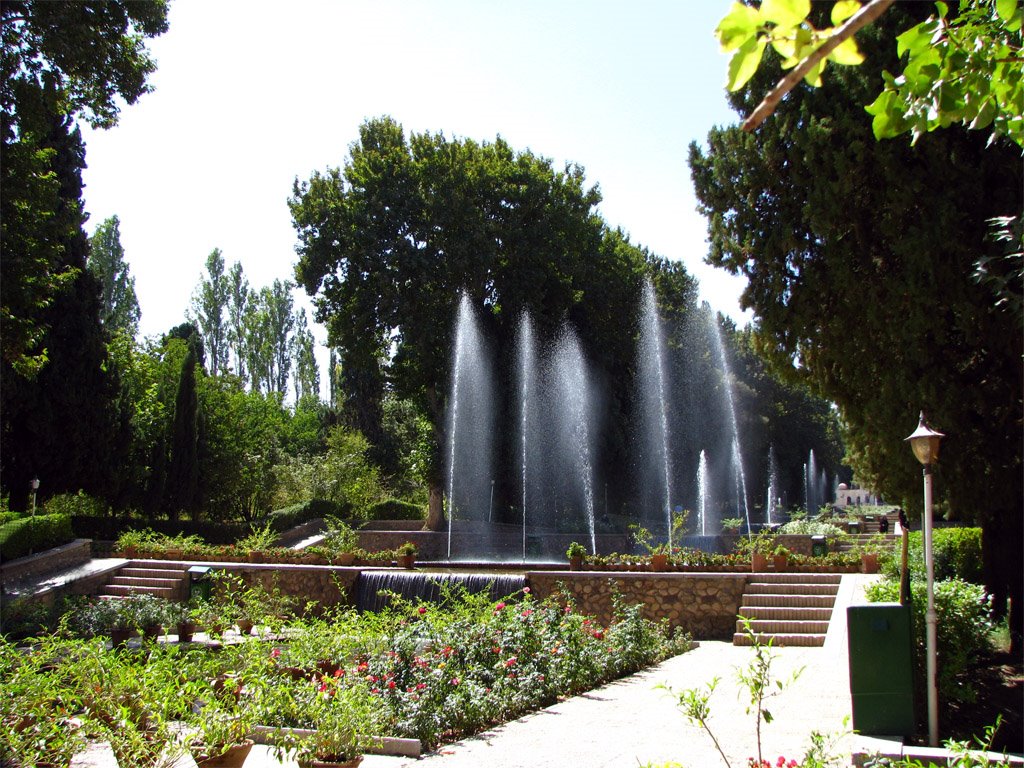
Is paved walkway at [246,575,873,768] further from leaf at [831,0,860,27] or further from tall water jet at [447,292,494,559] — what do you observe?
tall water jet at [447,292,494,559]

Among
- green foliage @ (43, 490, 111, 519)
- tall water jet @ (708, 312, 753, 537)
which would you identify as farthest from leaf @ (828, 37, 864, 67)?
tall water jet @ (708, 312, 753, 537)

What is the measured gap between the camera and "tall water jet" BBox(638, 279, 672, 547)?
34.2m

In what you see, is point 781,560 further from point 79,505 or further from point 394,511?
point 79,505

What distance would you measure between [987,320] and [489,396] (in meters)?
19.3

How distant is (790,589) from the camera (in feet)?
40.6

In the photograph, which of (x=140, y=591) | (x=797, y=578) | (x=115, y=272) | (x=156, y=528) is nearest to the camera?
(x=797, y=578)

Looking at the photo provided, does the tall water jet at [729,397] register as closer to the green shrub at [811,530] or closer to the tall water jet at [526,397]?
the tall water jet at [526,397]

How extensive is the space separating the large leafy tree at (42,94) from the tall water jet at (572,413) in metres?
17.9

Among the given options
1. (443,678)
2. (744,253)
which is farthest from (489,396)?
(443,678)

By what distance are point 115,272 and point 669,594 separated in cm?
4056

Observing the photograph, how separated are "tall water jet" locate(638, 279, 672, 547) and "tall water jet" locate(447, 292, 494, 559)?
8.35 meters

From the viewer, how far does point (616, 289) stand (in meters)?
31.2

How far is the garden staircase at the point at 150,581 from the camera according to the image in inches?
607

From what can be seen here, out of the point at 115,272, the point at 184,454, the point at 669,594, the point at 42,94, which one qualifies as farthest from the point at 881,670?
the point at 115,272
